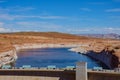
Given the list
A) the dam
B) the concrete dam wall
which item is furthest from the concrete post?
the concrete dam wall

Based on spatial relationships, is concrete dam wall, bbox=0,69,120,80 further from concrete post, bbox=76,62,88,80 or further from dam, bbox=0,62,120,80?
concrete post, bbox=76,62,88,80

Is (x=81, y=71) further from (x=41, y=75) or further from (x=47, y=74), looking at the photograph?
(x=41, y=75)

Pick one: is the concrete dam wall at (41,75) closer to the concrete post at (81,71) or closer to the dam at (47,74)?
the dam at (47,74)

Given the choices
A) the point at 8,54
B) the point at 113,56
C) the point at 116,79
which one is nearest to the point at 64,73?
the point at 116,79

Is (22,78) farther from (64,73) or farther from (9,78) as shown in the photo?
(64,73)

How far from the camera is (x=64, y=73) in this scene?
196 ft

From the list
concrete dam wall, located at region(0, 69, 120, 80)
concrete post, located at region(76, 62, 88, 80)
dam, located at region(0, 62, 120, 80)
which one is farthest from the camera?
concrete dam wall, located at region(0, 69, 120, 80)

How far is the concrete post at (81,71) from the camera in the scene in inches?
2200

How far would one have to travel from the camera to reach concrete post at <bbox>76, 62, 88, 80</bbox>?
55875 millimetres

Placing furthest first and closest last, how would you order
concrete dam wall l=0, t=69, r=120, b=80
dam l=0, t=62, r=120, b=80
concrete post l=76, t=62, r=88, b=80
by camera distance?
concrete dam wall l=0, t=69, r=120, b=80 → dam l=0, t=62, r=120, b=80 → concrete post l=76, t=62, r=88, b=80

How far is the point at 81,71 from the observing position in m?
56.4

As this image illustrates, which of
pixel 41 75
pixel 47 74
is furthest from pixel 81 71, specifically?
pixel 41 75

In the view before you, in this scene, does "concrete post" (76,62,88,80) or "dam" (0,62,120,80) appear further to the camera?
"dam" (0,62,120,80)

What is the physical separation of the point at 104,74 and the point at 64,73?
276 inches
